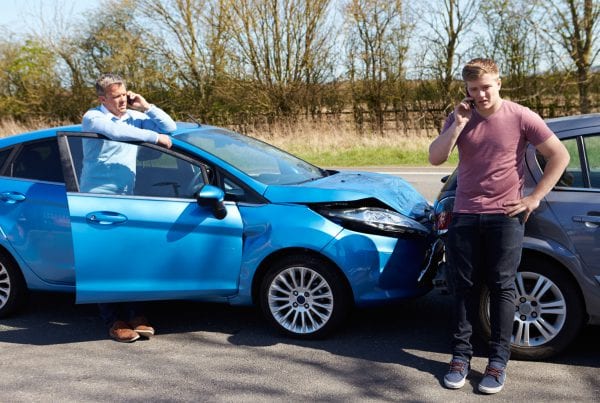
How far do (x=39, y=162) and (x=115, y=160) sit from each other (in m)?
0.80

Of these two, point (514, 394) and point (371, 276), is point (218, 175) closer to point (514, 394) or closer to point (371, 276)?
point (371, 276)

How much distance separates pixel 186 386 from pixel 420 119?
21.5m

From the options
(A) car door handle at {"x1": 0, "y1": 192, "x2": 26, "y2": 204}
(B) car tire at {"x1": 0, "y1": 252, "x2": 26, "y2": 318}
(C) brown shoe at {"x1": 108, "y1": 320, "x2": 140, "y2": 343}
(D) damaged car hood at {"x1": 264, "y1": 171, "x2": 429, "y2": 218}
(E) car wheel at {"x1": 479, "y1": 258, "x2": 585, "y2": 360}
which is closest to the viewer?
(E) car wheel at {"x1": 479, "y1": 258, "x2": 585, "y2": 360}

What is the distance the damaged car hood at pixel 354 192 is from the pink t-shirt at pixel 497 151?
1.05m

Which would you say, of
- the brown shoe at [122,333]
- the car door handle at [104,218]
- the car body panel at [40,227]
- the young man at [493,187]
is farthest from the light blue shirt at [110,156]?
the young man at [493,187]

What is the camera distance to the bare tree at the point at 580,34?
2197cm

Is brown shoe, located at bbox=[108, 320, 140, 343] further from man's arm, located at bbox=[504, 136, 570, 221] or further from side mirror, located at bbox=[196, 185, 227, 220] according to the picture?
man's arm, located at bbox=[504, 136, 570, 221]

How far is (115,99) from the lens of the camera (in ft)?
17.2

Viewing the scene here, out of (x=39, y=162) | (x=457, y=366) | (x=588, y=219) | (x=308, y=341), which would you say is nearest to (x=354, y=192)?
(x=308, y=341)

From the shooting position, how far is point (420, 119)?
24.8 meters

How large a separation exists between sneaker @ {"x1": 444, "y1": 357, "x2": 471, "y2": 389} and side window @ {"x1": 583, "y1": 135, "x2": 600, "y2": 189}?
4.35 ft

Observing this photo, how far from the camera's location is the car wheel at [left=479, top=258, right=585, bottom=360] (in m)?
4.20

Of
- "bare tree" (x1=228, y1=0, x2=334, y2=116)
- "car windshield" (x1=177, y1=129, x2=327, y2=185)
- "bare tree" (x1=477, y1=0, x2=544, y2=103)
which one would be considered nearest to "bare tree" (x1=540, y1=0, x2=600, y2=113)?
"bare tree" (x1=477, y1=0, x2=544, y2=103)

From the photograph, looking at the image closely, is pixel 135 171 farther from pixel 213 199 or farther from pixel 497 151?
pixel 497 151
